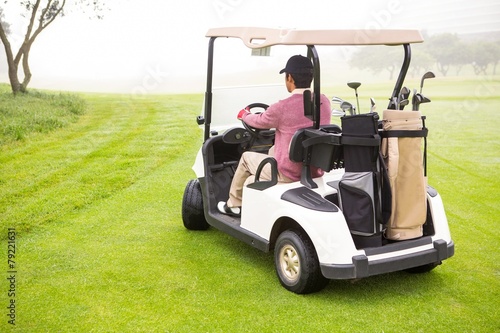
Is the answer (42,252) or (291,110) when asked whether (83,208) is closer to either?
(42,252)

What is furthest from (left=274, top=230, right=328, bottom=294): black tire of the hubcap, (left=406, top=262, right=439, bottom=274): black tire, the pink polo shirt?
(left=406, top=262, right=439, bottom=274): black tire

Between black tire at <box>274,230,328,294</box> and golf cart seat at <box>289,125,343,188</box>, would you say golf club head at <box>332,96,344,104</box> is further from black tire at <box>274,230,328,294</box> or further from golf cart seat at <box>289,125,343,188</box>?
black tire at <box>274,230,328,294</box>

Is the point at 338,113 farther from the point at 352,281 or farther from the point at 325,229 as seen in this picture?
the point at 352,281

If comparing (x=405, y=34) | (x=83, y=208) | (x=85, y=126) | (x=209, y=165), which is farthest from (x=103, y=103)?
(x=405, y=34)

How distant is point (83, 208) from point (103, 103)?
40.5 feet

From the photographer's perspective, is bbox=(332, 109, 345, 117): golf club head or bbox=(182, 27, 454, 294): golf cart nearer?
bbox=(182, 27, 454, 294): golf cart

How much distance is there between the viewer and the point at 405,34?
3.82 metres

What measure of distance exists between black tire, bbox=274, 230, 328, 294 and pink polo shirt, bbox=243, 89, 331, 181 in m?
0.44

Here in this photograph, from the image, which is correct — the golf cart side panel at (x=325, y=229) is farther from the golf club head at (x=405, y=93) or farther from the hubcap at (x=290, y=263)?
the golf club head at (x=405, y=93)

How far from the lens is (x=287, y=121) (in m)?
3.87

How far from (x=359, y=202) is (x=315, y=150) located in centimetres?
44

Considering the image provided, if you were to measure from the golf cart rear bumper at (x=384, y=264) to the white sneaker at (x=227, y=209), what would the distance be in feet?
3.72

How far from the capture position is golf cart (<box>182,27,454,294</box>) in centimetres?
346

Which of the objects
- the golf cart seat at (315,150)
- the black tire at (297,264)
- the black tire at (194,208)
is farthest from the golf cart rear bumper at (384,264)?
the black tire at (194,208)
